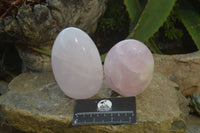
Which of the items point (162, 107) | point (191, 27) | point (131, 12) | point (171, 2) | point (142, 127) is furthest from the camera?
point (191, 27)

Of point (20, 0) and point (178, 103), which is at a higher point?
point (20, 0)

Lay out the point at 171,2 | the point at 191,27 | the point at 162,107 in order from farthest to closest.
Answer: the point at 191,27 < the point at 171,2 < the point at 162,107

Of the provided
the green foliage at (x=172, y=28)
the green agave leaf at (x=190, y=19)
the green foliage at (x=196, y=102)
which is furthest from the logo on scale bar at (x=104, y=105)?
the green foliage at (x=172, y=28)

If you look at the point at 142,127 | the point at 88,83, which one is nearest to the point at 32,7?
the point at 88,83

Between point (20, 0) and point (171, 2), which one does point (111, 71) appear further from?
point (20, 0)

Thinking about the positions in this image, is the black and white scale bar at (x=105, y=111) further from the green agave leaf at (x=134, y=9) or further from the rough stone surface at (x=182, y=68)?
the green agave leaf at (x=134, y=9)

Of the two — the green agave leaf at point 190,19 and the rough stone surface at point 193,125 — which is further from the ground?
the green agave leaf at point 190,19
